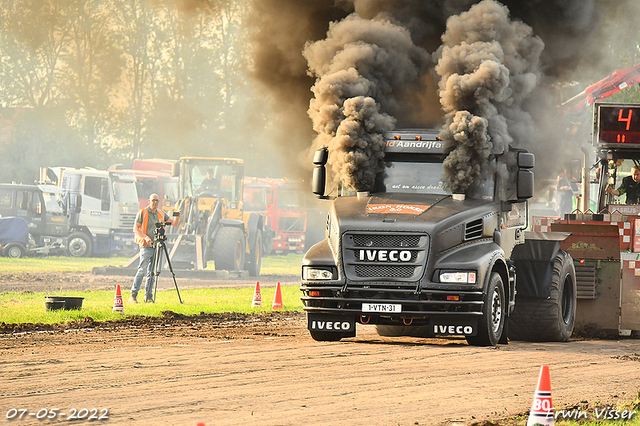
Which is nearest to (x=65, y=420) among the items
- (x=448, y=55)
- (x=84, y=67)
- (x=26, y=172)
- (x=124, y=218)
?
(x=448, y=55)

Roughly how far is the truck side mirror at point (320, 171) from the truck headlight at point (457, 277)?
2353 mm

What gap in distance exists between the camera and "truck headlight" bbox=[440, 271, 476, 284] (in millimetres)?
12516

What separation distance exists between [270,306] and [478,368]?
9.94 metres

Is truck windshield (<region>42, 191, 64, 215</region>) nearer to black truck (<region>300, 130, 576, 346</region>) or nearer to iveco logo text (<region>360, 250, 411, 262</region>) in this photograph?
black truck (<region>300, 130, 576, 346</region>)

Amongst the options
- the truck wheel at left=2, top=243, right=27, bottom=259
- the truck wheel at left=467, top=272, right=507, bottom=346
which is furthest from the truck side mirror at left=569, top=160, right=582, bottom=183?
the truck wheel at left=2, top=243, right=27, bottom=259

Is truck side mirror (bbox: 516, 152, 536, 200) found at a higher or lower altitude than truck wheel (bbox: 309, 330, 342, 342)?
higher

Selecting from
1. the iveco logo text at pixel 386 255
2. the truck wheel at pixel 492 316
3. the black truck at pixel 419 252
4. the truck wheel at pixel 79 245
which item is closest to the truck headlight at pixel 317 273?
the black truck at pixel 419 252

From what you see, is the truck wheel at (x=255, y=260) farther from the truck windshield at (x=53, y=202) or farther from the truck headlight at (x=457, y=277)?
the truck headlight at (x=457, y=277)

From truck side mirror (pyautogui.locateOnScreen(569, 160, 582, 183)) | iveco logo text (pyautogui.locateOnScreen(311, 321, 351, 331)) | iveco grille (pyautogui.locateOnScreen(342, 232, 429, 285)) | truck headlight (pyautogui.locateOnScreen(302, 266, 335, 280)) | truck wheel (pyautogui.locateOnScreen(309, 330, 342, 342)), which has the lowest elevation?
truck wheel (pyautogui.locateOnScreen(309, 330, 342, 342))

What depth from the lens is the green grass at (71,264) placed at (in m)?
32.9

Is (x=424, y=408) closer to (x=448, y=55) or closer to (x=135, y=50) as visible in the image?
(x=448, y=55)

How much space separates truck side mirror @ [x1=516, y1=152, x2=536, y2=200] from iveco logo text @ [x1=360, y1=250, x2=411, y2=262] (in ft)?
6.27

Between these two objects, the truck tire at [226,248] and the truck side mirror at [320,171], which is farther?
the truck tire at [226,248]

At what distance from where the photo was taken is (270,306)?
20781 mm
